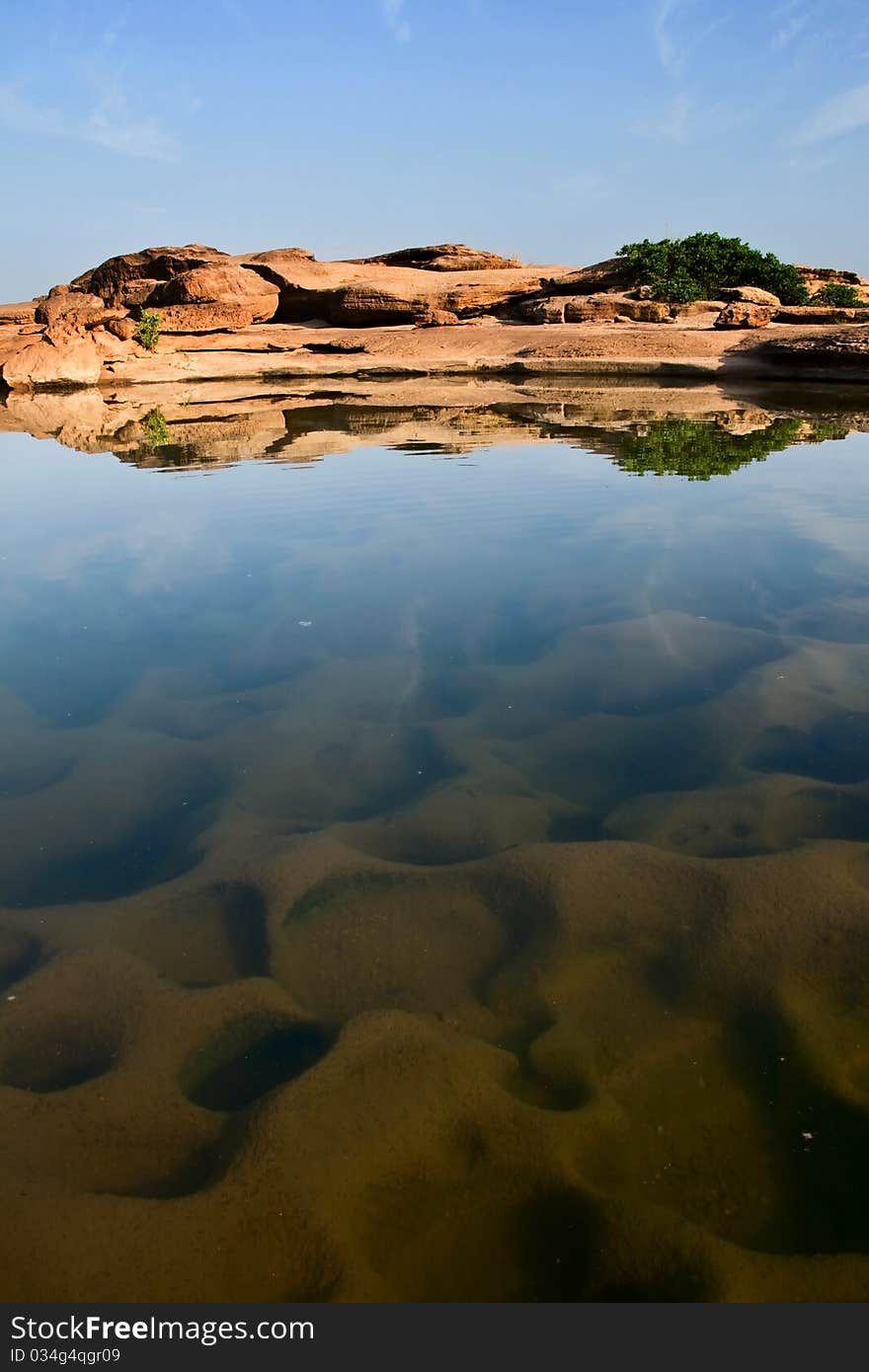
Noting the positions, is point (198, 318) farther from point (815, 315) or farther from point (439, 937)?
point (439, 937)

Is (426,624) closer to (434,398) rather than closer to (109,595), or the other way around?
(109,595)

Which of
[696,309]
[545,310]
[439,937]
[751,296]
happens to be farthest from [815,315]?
[439,937]

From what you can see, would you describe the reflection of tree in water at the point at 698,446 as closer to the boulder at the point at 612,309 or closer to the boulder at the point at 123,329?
the boulder at the point at 612,309

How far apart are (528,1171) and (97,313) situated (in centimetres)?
2367

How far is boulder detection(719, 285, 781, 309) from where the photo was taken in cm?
1902

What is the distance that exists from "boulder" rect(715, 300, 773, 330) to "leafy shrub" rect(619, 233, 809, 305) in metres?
2.88

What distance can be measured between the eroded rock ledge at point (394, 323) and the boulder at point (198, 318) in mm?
32

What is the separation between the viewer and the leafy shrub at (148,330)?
2058 cm

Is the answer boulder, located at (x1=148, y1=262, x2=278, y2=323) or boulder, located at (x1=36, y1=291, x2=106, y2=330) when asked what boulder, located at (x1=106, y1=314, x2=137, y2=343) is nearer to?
boulder, located at (x1=36, y1=291, x2=106, y2=330)

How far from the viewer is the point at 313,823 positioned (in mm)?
2621

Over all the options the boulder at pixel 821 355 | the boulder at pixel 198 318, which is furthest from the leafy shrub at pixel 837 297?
the boulder at pixel 198 318

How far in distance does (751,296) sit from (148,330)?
42.5ft

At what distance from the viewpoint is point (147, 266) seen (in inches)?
952

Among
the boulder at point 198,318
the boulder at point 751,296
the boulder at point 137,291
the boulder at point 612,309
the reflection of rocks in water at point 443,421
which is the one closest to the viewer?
the reflection of rocks in water at point 443,421
